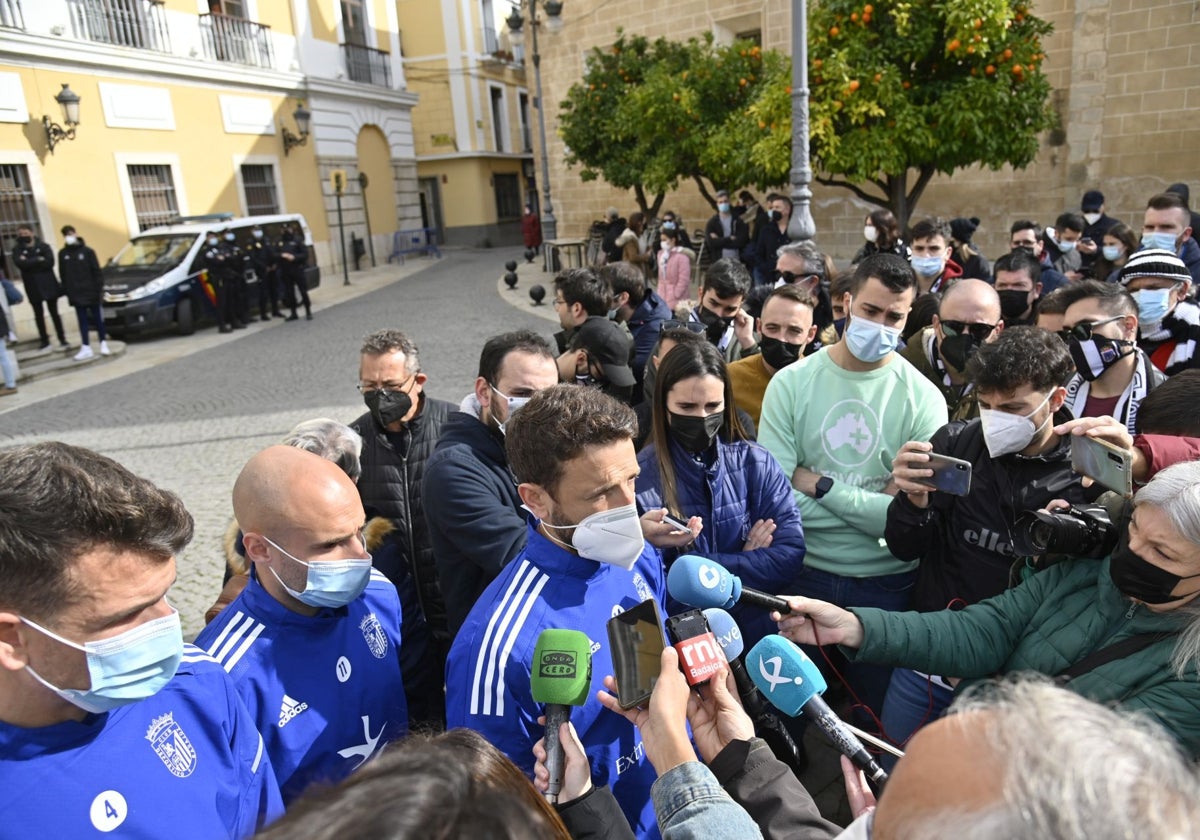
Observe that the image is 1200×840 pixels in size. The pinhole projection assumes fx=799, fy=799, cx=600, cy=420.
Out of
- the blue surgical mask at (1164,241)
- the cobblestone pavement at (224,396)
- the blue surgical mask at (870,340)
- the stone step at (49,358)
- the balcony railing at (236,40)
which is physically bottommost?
the cobblestone pavement at (224,396)

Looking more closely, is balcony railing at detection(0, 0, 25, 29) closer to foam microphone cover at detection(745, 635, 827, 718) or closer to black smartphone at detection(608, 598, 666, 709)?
black smartphone at detection(608, 598, 666, 709)

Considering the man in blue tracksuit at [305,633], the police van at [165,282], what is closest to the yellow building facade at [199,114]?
the police van at [165,282]

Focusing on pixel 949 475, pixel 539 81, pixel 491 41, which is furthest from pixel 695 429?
pixel 491 41

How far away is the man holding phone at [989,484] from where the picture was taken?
8.59ft

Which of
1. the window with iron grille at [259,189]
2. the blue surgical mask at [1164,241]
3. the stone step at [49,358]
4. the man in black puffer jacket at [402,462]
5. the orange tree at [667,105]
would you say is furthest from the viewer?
the window with iron grille at [259,189]

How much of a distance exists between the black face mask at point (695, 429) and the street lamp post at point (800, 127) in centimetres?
503

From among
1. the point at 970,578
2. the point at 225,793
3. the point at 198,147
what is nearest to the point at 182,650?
the point at 225,793

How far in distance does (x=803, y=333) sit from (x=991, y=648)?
83.8 inches

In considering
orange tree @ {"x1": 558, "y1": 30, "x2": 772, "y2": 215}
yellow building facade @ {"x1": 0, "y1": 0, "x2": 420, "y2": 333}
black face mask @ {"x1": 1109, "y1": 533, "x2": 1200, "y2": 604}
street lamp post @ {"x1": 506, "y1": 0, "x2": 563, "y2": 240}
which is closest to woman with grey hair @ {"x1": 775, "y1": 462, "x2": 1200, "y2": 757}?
black face mask @ {"x1": 1109, "y1": 533, "x2": 1200, "y2": 604}

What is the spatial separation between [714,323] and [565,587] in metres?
3.41

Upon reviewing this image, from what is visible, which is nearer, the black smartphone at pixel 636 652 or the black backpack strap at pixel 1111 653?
the black smartphone at pixel 636 652

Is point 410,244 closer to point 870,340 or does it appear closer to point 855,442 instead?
point 870,340

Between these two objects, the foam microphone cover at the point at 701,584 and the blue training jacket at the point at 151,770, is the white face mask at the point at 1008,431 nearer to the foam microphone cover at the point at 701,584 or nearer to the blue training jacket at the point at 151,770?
the foam microphone cover at the point at 701,584

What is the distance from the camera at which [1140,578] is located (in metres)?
1.93
